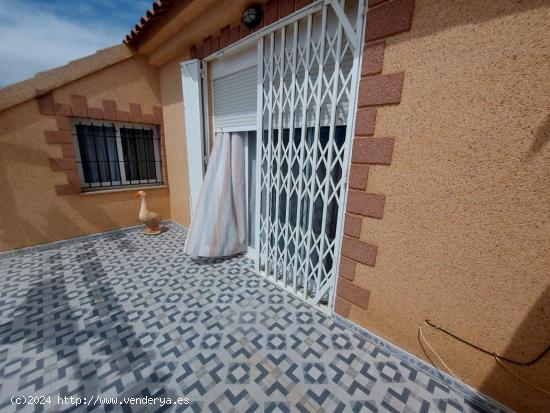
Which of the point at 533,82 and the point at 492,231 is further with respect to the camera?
the point at 492,231

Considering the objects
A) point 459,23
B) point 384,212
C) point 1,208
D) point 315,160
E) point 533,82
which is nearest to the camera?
point 533,82

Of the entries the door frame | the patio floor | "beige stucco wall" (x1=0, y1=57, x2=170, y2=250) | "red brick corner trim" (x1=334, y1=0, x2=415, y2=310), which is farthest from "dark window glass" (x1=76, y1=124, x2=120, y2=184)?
"red brick corner trim" (x1=334, y1=0, x2=415, y2=310)

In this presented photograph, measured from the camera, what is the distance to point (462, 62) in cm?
128

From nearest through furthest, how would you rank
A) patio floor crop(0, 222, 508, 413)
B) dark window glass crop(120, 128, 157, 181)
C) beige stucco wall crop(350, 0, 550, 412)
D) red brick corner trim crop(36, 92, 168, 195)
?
beige stucco wall crop(350, 0, 550, 412), patio floor crop(0, 222, 508, 413), red brick corner trim crop(36, 92, 168, 195), dark window glass crop(120, 128, 157, 181)

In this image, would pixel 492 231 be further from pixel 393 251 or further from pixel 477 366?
pixel 477 366

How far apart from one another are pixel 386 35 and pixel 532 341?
6.64 feet

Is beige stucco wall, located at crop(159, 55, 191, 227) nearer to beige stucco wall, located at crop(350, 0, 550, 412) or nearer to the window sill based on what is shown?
the window sill

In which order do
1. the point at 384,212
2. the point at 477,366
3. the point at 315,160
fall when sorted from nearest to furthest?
the point at 477,366 → the point at 384,212 → the point at 315,160

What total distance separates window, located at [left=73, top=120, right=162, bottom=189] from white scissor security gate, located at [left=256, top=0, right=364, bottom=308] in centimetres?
286

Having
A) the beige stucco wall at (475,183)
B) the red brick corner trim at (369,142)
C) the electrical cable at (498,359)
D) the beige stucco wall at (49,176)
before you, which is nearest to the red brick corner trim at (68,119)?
the beige stucco wall at (49,176)

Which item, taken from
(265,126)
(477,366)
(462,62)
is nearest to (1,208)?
(265,126)

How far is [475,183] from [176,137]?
13.5ft

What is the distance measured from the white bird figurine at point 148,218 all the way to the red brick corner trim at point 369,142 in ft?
11.0

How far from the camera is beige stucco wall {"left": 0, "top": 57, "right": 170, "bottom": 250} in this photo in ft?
9.95
